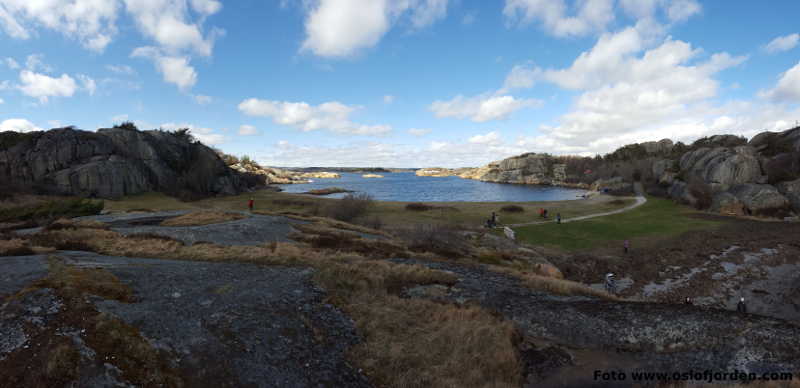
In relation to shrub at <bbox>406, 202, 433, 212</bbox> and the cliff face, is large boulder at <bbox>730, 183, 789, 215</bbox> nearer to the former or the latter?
shrub at <bbox>406, 202, 433, 212</bbox>

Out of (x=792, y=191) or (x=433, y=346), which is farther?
(x=792, y=191)

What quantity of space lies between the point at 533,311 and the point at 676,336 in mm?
4373

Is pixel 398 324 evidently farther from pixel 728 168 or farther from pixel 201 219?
pixel 728 168

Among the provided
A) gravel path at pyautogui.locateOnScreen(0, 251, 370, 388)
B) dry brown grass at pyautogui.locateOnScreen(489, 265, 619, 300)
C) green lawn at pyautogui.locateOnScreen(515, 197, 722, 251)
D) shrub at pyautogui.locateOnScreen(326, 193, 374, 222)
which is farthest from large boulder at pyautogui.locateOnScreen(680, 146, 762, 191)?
gravel path at pyautogui.locateOnScreen(0, 251, 370, 388)

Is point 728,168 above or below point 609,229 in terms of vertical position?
Result: above

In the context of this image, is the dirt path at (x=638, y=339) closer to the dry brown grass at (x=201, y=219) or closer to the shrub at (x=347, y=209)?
the dry brown grass at (x=201, y=219)

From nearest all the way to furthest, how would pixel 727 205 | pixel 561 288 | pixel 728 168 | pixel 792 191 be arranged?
pixel 561 288 → pixel 792 191 → pixel 727 205 → pixel 728 168

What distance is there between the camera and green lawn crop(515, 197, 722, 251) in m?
38.0

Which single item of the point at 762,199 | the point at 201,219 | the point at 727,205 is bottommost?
the point at 727,205

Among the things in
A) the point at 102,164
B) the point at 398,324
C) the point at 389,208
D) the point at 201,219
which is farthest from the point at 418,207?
the point at 102,164

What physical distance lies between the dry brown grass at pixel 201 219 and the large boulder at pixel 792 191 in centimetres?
7660

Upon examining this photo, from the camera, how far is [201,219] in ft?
98.1

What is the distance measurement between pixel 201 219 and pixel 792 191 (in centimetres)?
8135

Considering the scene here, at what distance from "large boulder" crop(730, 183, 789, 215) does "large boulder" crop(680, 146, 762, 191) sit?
30.9 ft
